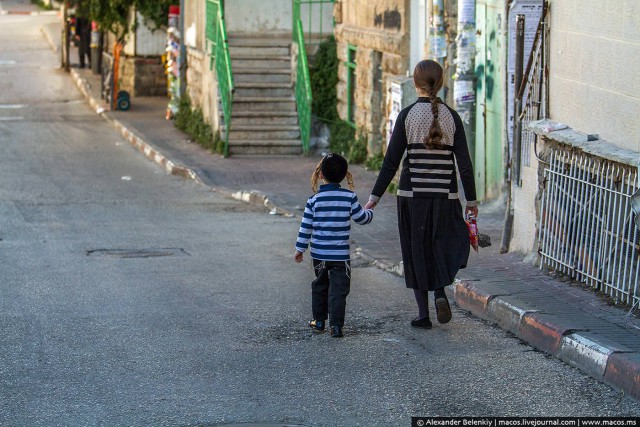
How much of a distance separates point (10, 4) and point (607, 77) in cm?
6140

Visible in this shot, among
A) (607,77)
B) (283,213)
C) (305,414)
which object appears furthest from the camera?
(283,213)

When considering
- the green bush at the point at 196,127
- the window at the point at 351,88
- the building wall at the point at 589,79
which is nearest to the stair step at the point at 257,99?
the green bush at the point at 196,127

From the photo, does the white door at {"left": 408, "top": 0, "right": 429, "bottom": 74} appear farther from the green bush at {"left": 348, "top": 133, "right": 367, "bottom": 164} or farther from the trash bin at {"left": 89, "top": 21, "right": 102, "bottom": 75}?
the trash bin at {"left": 89, "top": 21, "right": 102, "bottom": 75}

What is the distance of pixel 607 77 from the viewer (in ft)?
29.1

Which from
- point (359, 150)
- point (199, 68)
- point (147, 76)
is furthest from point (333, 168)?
point (147, 76)

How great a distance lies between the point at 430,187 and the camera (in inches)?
321

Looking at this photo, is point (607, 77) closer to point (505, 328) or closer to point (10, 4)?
point (505, 328)

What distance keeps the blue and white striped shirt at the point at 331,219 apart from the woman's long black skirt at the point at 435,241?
0.33m

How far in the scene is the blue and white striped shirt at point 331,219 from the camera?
8141mm

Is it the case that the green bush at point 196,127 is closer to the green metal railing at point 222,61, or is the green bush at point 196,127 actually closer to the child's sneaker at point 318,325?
the green metal railing at point 222,61

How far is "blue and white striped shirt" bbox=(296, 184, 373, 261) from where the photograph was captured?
26.7 feet

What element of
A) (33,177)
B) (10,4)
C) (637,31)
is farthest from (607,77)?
(10,4)

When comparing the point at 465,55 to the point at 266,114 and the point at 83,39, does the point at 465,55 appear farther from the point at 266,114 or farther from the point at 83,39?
the point at 83,39

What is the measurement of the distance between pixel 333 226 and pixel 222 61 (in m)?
13.2
